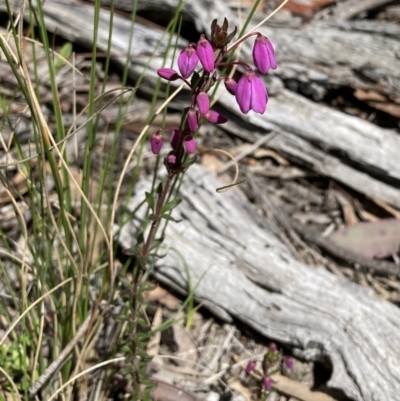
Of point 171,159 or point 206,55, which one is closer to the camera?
point 206,55

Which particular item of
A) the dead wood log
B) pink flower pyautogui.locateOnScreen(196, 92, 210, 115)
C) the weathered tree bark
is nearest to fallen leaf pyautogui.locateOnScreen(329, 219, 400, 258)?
the dead wood log

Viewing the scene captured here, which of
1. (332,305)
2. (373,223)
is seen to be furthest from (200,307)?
(373,223)

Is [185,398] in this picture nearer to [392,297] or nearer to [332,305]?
[332,305]

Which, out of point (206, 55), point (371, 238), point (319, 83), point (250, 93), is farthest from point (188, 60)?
point (319, 83)

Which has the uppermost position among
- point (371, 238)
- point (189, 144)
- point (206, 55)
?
point (206, 55)

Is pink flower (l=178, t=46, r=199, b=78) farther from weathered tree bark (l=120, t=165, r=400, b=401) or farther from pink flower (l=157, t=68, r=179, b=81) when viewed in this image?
weathered tree bark (l=120, t=165, r=400, b=401)

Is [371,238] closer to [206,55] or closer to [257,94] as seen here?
[257,94]

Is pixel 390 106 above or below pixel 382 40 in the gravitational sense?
below
